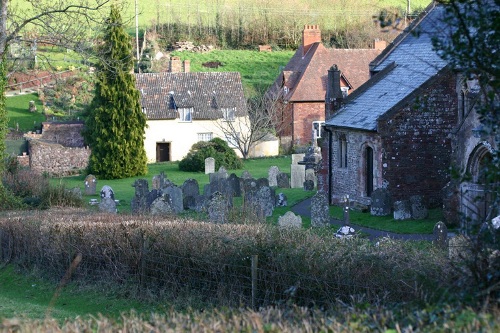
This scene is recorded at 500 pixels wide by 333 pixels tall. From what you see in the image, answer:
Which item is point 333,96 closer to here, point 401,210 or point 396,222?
point 401,210

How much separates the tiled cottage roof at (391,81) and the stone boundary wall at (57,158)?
24.4 m

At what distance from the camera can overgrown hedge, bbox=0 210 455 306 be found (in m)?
11.7

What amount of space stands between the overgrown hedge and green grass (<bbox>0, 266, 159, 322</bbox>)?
0.35m

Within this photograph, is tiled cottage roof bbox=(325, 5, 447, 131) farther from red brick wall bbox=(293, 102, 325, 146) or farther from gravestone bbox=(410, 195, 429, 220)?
red brick wall bbox=(293, 102, 325, 146)

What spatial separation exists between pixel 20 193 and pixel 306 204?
11184mm

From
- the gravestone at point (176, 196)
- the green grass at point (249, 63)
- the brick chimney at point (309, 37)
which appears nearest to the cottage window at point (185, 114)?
the brick chimney at point (309, 37)

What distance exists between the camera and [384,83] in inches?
1241

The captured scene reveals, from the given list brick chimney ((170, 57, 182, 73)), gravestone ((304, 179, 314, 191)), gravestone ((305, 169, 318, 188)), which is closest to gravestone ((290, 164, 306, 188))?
gravestone ((305, 169, 318, 188))

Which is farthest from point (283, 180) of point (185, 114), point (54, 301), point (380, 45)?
point (380, 45)

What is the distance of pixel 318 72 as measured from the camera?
62.0m

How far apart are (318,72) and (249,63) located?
2181 cm

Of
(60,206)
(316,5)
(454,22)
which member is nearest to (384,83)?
(60,206)

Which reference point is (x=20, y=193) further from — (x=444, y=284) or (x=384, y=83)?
(x=444, y=284)

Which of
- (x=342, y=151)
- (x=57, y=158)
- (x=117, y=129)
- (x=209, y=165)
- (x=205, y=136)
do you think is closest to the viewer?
A: (x=342, y=151)
